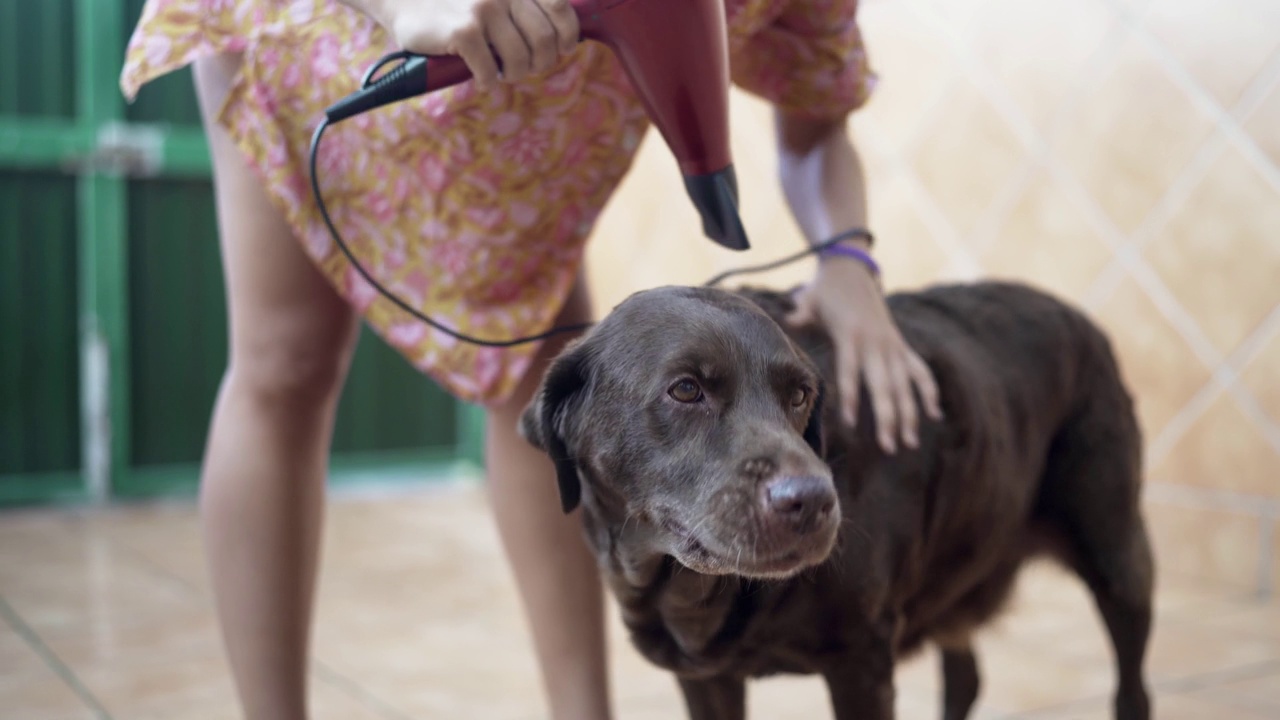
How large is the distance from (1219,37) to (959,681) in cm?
169

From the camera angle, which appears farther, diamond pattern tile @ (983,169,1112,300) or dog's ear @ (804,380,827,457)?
diamond pattern tile @ (983,169,1112,300)

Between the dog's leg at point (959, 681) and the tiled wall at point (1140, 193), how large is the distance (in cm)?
122

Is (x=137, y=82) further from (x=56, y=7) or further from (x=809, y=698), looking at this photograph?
(x=56, y=7)

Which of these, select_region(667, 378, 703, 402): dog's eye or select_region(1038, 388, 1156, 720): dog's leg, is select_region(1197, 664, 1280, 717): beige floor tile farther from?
select_region(667, 378, 703, 402): dog's eye

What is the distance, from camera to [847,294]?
1.39 metres

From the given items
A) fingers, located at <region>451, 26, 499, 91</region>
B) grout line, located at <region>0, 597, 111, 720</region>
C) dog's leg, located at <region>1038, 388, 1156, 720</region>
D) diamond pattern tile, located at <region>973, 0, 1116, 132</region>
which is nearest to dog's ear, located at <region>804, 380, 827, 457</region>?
fingers, located at <region>451, 26, 499, 91</region>

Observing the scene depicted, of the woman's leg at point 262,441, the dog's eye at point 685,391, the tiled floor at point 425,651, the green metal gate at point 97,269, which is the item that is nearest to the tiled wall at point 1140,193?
the tiled floor at point 425,651

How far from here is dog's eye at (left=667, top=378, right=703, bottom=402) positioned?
111 centimetres

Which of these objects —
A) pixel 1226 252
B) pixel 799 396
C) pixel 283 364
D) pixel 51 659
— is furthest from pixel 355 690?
pixel 1226 252

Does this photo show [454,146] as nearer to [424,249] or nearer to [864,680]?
[424,249]

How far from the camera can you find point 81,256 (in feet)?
13.9

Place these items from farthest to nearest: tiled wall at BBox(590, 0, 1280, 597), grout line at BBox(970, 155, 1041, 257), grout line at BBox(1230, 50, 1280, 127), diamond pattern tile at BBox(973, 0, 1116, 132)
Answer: grout line at BBox(970, 155, 1041, 257), diamond pattern tile at BBox(973, 0, 1116, 132), tiled wall at BBox(590, 0, 1280, 597), grout line at BBox(1230, 50, 1280, 127)

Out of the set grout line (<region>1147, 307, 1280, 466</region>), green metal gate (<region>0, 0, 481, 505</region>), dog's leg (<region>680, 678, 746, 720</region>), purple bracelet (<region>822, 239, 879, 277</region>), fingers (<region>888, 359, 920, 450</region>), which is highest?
purple bracelet (<region>822, 239, 879, 277</region>)

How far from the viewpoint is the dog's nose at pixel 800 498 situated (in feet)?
3.28
